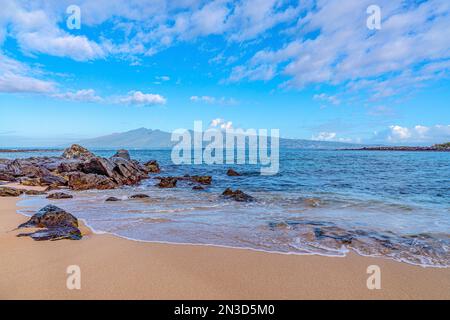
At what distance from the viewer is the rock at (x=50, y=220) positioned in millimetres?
7773

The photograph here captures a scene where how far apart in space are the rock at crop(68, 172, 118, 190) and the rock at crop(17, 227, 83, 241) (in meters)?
12.3

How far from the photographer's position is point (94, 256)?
582 centimetres

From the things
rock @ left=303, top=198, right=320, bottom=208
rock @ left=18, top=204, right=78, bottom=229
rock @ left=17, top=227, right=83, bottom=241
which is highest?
rock @ left=18, top=204, right=78, bottom=229

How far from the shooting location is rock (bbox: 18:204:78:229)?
7.77 metres

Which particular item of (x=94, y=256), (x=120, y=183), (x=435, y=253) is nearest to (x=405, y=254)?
(x=435, y=253)

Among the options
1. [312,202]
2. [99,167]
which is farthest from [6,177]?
[312,202]

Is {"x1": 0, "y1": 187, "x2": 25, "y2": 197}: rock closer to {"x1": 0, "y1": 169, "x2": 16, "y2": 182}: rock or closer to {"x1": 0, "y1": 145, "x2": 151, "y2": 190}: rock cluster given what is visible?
{"x1": 0, "y1": 145, "x2": 151, "y2": 190}: rock cluster

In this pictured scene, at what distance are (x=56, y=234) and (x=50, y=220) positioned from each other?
1301mm

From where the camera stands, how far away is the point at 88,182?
750 inches

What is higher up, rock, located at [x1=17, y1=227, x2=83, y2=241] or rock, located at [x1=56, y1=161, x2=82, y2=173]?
rock, located at [x1=56, y1=161, x2=82, y2=173]

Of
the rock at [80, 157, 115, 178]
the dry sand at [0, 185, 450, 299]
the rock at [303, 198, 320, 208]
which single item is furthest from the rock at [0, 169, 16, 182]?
the rock at [303, 198, 320, 208]

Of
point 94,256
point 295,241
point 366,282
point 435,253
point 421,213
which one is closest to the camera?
point 366,282
